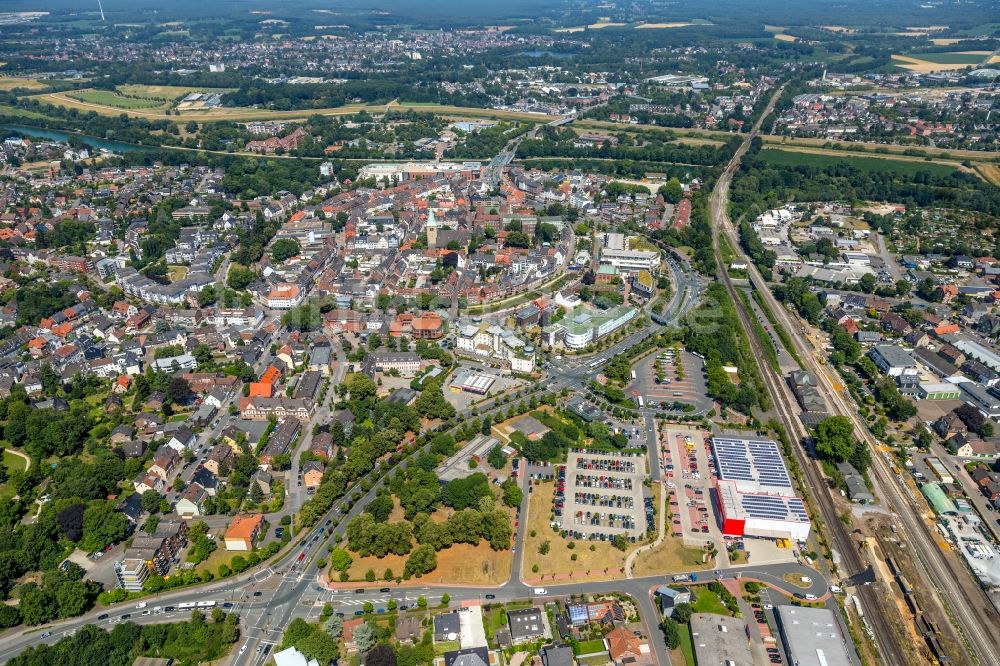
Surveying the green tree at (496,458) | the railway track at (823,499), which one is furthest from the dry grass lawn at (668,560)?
the green tree at (496,458)

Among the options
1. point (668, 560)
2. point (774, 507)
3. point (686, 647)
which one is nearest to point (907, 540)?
point (774, 507)

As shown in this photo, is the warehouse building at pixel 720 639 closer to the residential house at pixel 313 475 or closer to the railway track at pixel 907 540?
the railway track at pixel 907 540

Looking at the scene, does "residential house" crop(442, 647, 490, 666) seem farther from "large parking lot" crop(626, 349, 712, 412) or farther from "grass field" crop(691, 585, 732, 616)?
"large parking lot" crop(626, 349, 712, 412)

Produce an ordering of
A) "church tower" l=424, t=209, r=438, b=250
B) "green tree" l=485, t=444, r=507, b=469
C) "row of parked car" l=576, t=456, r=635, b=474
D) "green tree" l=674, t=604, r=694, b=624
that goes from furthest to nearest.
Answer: "church tower" l=424, t=209, r=438, b=250 → "row of parked car" l=576, t=456, r=635, b=474 → "green tree" l=485, t=444, r=507, b=469 → "green tree" l=674, t=604, r=694, b=624

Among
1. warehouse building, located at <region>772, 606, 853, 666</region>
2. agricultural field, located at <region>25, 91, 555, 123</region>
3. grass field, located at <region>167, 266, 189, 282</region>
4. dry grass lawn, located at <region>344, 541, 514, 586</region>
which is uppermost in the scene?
agricultural field, located at <region>25, 91, 555, 123</region>

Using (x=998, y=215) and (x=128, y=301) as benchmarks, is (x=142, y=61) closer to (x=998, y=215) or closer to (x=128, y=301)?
(x=128, y=301)

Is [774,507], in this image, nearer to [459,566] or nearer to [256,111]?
[459,566]

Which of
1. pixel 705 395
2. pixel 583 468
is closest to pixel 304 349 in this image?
pixel 583 468

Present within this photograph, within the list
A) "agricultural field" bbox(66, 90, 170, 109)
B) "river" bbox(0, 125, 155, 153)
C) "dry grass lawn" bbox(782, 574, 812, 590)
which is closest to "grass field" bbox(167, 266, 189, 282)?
"river" bbox(0, 125, 155, 153)
